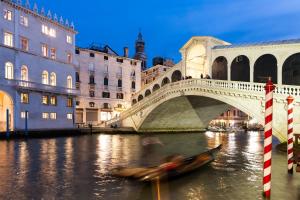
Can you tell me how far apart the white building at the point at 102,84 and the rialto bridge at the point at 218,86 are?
6.11 meters

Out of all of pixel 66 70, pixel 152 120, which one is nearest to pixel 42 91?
pixel 66 70

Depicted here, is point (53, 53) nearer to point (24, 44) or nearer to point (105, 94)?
point (24, 44)

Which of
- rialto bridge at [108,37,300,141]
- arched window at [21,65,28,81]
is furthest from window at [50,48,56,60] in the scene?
rialto bridge at [108,37,300,141]

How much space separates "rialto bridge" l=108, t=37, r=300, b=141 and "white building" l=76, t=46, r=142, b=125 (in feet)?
20.0

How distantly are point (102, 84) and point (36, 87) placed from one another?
1438 cm

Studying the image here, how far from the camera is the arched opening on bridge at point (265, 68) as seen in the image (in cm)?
2814

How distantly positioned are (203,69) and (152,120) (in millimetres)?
8446

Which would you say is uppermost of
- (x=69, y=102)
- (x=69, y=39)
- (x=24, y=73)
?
(x=69, y=39)

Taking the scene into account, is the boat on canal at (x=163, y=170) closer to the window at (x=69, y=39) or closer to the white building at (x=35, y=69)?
Answer: the white building at (x=35, y=69)

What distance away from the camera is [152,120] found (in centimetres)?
3744

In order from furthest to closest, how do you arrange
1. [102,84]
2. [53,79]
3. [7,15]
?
[102,84], [53,79], [7,15]

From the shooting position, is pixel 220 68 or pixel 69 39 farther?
pixel 69 39

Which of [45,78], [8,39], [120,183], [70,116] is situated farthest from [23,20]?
[120,183]

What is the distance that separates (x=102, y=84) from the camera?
46250 mm
